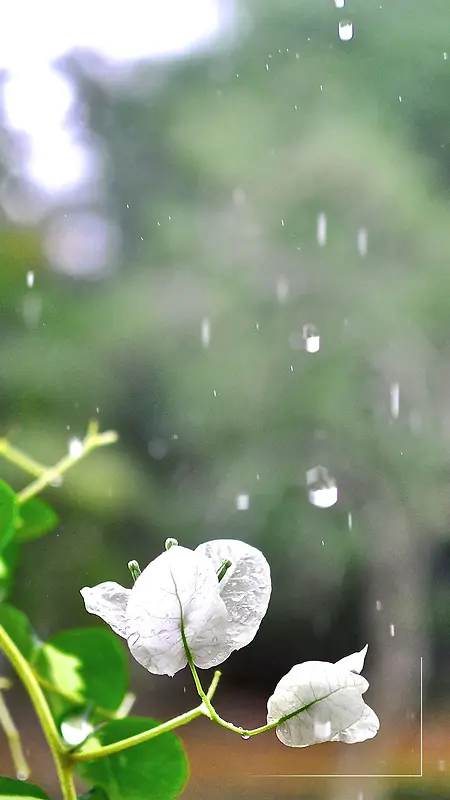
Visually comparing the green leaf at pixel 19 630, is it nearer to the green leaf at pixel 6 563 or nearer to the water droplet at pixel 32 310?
the green leaf at pixel 6 563

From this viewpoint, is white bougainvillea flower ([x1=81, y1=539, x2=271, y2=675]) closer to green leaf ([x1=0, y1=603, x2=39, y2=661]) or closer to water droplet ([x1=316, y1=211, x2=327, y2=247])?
green leaf ([x1=0, y1=603, x2=39, y2=661])

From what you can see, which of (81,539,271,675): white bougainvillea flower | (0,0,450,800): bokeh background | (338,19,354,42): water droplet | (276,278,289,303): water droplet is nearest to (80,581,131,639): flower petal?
(81,539,271,675): white bougainvillea flower

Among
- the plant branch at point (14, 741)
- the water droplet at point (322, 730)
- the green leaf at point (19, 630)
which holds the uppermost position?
the water droplet at point (322, 730)

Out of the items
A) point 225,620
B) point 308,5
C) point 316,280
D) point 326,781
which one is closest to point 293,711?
point 225,620

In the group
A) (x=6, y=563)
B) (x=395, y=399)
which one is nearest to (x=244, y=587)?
(x=6, y=563)

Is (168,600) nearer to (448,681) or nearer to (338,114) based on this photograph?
(448,681)

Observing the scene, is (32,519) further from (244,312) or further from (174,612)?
(244,312)

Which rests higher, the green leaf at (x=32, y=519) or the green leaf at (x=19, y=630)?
the green leaf at (x=32, y=519)

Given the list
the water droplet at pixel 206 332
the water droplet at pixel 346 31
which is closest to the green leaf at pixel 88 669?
the water droplet at pixel 206 332
